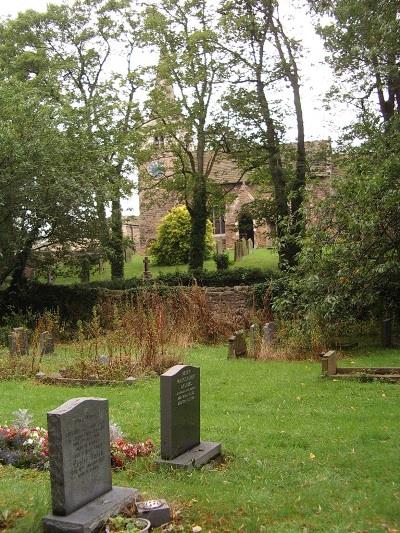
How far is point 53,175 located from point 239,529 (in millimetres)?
16965

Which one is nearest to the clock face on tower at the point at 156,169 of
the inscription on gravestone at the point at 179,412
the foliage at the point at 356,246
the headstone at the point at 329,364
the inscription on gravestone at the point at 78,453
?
the foliage at the point at 356,246

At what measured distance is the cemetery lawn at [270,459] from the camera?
5012mm

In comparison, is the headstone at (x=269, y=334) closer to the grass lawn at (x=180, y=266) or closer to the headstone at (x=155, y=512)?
the headstone at (x=155, y=512)

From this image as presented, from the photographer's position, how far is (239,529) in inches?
189

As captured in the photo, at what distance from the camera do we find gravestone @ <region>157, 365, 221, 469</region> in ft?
21.1

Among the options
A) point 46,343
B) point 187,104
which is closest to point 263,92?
point 187,104

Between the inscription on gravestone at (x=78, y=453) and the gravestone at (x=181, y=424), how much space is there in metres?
1.10

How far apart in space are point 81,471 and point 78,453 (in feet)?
0.52

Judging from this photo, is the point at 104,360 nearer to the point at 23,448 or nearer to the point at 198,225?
the point at 23,448

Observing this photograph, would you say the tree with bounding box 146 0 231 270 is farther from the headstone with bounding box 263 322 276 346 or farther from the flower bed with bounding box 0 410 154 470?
the flower bed with bounding box 0 410 154 470

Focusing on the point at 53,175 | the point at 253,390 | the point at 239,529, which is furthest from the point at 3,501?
the point at 53,175

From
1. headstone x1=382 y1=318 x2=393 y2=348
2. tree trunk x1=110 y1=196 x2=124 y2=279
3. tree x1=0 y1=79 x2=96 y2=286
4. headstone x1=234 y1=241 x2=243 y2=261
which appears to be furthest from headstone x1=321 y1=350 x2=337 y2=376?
headstone x1=234 y1=241 x2=243 y2=261

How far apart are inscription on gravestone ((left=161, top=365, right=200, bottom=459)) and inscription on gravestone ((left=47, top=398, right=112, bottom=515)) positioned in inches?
43.4

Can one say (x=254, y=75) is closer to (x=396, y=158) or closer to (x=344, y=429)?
(x=396, y=158)
